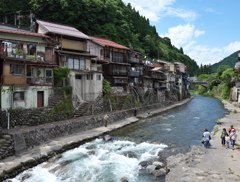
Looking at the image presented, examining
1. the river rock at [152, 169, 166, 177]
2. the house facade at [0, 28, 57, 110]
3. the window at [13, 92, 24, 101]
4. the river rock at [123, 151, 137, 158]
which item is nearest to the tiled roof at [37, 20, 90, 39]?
the house facade at [0, 28, 57, 110]

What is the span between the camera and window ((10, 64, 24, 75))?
904 inches

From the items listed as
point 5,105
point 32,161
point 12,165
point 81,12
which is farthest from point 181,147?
point 81,12

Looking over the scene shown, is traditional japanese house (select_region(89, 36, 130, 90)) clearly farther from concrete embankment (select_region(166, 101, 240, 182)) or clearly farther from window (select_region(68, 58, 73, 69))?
concrete embankment (select_region(166, 101, 240, 182))

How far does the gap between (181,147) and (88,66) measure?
21058 mm

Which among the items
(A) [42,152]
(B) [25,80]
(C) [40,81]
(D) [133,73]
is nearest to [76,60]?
(C) [40,81]

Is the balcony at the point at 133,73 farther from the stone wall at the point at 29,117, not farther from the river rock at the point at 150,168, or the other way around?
the river rock at the point at 150,168

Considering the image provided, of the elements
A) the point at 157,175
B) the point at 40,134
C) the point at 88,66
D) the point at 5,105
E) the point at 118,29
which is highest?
the point at 118,29

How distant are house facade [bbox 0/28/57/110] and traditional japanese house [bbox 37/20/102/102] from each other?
13.8ft

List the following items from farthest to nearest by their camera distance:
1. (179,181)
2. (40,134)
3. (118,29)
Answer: (118,29) < (40,134) < (179,181)

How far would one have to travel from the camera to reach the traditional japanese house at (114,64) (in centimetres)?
4339

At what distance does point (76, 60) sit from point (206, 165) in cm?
2511

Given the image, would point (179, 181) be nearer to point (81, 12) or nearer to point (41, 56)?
point (41, 56)

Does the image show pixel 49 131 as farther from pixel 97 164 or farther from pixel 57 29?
pixel 57 29

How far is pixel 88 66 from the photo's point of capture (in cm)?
3475
